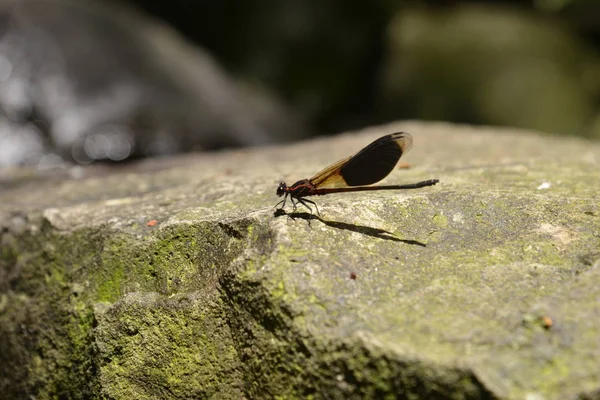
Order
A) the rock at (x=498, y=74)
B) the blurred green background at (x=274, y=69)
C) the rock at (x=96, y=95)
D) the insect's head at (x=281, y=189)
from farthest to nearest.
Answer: the rock at (x=498, y=74) < the blurred green background at (x=274, y=69) < the rock at (x=96, y=95) < the insect's head at (x=281, y=189)

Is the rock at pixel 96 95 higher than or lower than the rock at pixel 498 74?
higher

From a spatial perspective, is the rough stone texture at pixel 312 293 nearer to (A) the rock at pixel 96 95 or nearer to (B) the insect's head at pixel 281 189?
(B) the insect's head at pixel 281 189

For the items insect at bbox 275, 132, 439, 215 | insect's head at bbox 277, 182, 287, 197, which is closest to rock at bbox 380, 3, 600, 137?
insect at bbox 275, 132, 439, 215

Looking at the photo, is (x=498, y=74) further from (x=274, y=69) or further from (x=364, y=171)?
(x=364, y=171)

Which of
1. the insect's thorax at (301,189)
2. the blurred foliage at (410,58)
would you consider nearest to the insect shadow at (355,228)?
the insect's thorax at (301,189)

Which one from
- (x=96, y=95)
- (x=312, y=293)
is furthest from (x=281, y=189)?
(x=96, y=95)

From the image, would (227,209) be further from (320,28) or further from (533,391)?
(320,28)
